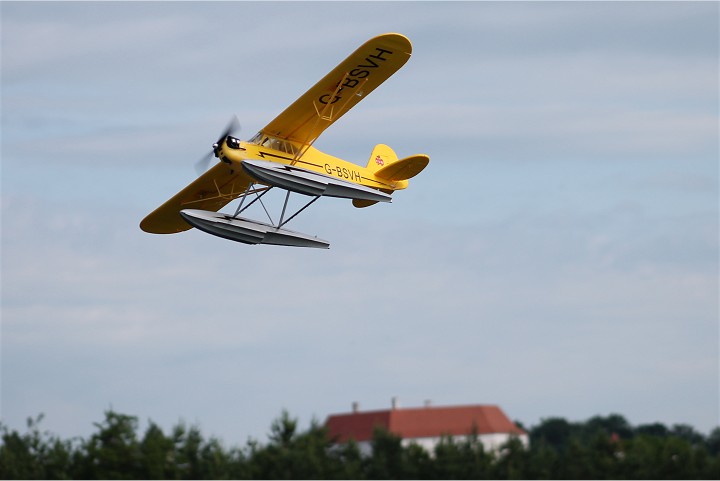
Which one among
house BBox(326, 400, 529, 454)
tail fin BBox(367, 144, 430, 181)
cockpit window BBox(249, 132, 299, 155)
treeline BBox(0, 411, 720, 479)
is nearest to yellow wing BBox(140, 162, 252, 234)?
cockpit window BBox(249, 132, 299, 155)

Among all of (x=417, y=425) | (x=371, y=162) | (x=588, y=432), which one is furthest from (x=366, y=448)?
(x=371, y=162)

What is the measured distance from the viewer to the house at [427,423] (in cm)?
10444

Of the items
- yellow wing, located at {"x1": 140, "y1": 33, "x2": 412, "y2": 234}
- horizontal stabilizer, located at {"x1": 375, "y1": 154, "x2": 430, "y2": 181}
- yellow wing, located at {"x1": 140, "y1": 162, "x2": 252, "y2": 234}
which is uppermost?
yellow wing, located at {"x1": 140, "y1": 33, "x2": 412, "y2": 234}

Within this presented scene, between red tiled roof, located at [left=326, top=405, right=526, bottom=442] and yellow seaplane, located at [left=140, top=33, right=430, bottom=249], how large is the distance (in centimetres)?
8046

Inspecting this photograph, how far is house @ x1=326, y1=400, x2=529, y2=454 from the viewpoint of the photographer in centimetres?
10444

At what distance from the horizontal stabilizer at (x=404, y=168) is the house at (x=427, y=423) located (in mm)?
78067

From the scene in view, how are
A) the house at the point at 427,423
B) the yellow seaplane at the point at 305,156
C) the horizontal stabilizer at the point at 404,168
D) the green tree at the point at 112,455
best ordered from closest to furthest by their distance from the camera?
the yellow seaplane at the point at 305,156 → the horizontal stabilizer at the point at 404,168 → the green tree at the point at 112,455 → the house at the point at 427,423

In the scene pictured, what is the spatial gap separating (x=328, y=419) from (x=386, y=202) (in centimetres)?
8996

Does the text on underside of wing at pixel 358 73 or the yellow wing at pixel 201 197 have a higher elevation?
the text on underside of wing at pixel 358 73

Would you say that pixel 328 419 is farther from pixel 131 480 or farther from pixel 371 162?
pixel 371 162

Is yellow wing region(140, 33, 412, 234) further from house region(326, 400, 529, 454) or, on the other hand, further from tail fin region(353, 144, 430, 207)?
house region(326, 400, 529, 454)

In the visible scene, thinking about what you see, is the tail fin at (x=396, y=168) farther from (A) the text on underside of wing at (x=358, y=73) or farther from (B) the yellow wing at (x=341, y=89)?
(A) the text on underside of wing at (x=358, y=73)

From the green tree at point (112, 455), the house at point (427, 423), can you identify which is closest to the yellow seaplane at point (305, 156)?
the green tree at point (112, 455)

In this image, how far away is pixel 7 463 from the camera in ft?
174
